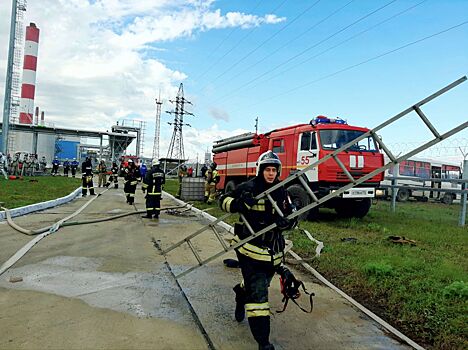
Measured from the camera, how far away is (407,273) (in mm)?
5285

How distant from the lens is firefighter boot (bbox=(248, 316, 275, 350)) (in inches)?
118

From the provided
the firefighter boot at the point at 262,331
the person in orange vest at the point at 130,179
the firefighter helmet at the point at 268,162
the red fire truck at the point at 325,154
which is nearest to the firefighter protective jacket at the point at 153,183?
the person in orange vest at the point at 130,179

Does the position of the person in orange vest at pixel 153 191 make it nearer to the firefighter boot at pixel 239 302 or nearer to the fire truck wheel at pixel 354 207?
the fire truck wheel at pixel 354 207

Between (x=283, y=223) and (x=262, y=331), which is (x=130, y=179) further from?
(x=262, y=331)

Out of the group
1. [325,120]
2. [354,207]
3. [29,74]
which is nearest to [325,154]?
[325,120]

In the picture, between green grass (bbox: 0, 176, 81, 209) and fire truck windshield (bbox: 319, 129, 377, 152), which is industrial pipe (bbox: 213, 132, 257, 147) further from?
green grass (bbox: 0, 176, 81, 209)

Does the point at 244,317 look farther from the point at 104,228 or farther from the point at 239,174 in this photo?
the point at 239,174

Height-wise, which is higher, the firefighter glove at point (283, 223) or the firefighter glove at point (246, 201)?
the firefighter glove at point (246, 201)

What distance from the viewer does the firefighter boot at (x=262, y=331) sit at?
300cm

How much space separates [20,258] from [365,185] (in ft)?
25.0

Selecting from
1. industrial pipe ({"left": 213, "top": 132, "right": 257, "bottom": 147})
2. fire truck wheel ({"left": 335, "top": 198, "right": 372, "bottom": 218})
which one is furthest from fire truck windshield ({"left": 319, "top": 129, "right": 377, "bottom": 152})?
industrial pipe ({"left": 213, "top": 132, "right": 257, "bottom": 147})

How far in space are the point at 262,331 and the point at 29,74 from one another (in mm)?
57348

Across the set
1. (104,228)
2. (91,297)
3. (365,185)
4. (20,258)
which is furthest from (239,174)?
(91,297)

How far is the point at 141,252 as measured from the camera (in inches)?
252
